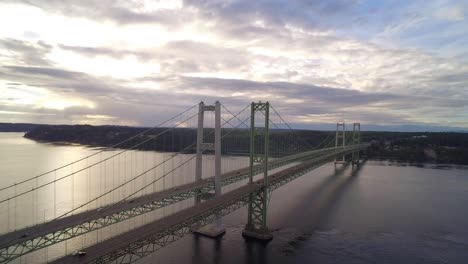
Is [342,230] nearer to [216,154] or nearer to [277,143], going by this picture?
[216,154]

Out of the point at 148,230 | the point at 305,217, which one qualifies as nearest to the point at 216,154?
the point at 148,230

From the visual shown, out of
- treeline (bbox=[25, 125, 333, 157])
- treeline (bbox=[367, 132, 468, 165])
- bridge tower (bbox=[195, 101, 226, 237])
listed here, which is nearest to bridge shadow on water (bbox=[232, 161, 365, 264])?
bridge tower (bbox=[195, 101, 226, 237])

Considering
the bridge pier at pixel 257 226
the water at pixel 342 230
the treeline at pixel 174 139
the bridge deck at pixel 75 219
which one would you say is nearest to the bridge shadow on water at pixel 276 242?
the water at pixel 342 230

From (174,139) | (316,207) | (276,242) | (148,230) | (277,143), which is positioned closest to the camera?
(148,230)

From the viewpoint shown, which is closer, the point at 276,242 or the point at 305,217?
the point at 276,242

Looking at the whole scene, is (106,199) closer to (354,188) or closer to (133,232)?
(133,232)

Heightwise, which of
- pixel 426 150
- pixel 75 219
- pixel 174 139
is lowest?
pixel 75 219

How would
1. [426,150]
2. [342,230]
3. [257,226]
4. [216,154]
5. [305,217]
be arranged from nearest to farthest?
1. [216,154]
2. [257,226]
3. [342,230]
4. [305,217]
5. [426,150]

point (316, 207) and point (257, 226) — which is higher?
point (257, 226)

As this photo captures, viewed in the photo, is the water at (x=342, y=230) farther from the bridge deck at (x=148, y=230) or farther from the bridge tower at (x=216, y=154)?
the bridge deck at (x=148, y=230)
